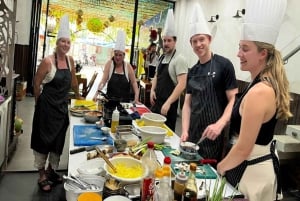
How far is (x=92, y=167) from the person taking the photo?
58.2 inches

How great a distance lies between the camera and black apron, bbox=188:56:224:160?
204cm

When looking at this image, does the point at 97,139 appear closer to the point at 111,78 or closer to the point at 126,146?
the point at 126,146

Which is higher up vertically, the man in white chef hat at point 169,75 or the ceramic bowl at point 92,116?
the man in white chef hat at point 169,75

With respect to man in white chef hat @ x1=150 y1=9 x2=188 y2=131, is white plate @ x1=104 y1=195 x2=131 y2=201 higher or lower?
lower

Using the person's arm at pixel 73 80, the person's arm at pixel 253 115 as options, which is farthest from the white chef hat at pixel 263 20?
the person's arm at pixel 73 80

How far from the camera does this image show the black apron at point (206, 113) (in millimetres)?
2039

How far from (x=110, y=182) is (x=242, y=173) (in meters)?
0.65

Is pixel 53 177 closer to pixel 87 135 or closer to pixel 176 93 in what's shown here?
pixel 87 135

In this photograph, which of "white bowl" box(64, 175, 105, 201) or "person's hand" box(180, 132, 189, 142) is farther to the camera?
"person's hand" box(180, 132, 189, 142)

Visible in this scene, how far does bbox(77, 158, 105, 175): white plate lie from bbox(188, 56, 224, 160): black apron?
815mm

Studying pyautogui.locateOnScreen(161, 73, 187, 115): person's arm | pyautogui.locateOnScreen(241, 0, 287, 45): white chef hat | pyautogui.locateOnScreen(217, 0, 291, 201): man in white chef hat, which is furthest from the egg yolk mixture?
pyautogui.locateOnScreen(161, 73, 187, 115): person's arm

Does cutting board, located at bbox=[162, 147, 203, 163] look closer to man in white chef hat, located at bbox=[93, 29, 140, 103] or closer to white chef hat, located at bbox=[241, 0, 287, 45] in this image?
white chef hat, located at bbox=[241, 0, 287, 45]

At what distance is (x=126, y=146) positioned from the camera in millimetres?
1771

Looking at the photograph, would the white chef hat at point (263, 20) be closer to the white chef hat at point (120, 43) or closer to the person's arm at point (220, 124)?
the person's arm at point (220, 124)
